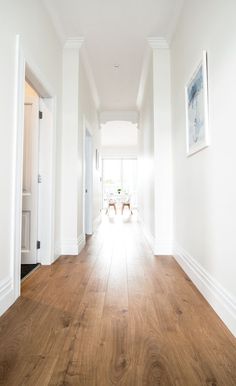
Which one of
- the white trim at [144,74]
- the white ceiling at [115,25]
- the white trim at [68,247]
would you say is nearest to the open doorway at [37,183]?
the white trim at [68,247]

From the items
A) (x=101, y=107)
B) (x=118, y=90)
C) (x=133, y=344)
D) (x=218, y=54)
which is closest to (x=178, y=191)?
(x=218, y=54)

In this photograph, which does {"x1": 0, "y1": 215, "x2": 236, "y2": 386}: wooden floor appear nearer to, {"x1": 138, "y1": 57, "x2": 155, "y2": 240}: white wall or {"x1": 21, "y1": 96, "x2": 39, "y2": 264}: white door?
{"x1": 21, "y1": 96, "x2": 39, "y2": 264}: white door

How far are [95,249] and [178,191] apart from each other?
4.87 ft

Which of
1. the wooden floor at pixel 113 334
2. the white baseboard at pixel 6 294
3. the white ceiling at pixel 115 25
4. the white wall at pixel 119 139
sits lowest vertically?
the wooden floor at pixel 113 334

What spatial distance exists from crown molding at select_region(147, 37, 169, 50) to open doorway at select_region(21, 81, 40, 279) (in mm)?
1755

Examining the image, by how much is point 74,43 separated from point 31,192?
2142 mm

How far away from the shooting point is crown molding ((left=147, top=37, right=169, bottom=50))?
3156mm

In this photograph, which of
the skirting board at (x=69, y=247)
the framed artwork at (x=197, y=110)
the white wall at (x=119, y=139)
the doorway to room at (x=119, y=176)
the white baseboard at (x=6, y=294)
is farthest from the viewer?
the doorway to room at (x=119, y=176)

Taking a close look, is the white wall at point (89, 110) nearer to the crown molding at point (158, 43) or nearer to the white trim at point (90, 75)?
Result: the white trim at point (90, 75)

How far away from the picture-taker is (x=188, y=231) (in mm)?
2355

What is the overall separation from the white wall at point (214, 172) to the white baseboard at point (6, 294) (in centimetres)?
143

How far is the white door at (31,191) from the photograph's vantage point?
2621 mm

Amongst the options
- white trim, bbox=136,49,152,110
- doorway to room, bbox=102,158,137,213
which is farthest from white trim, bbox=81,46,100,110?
doorway to room, bbox=102,158,137,213

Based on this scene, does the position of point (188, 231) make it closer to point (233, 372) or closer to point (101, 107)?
point (233, 372)
